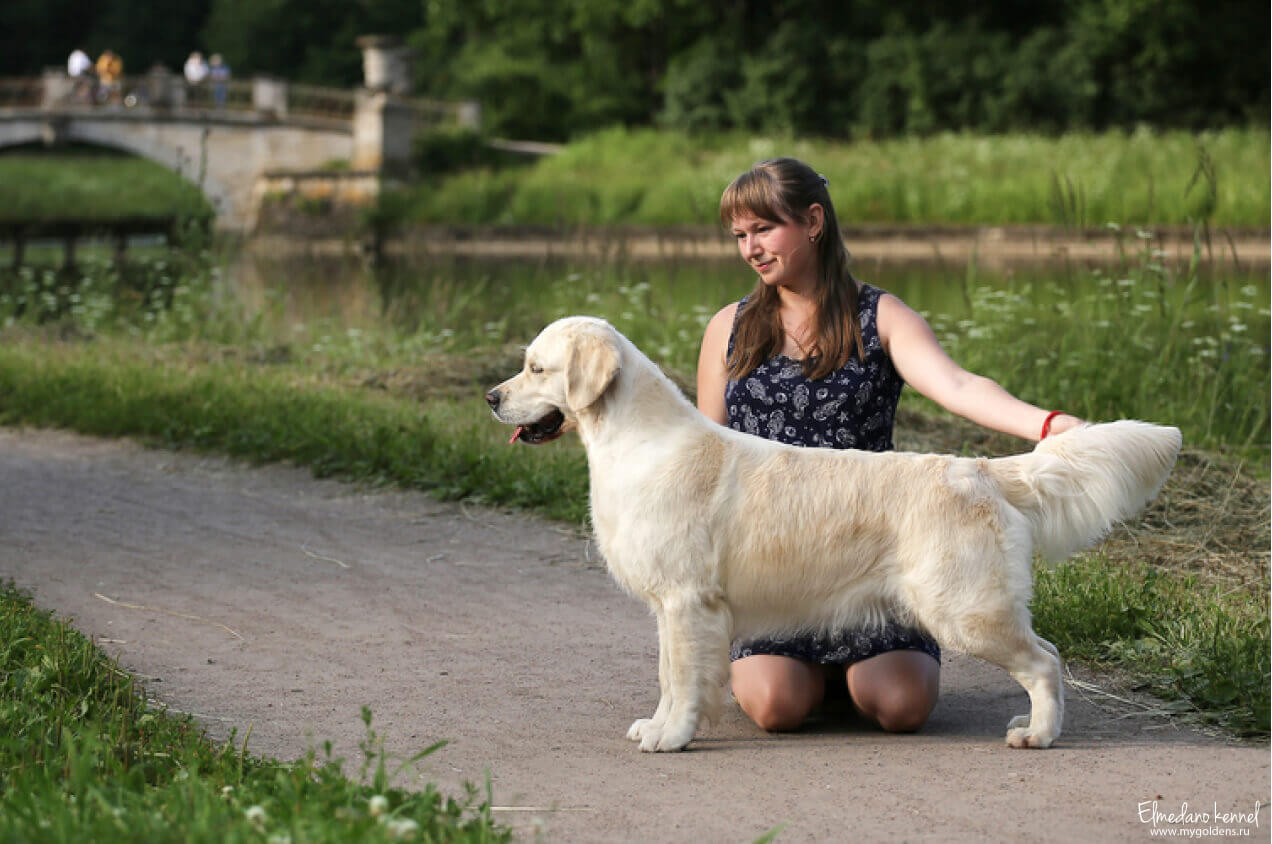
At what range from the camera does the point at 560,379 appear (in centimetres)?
446

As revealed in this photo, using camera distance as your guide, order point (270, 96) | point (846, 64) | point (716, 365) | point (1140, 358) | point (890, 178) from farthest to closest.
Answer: point (846, 64) < point (270, 96) < point (890, 178) < point (1140, 358) < point (716, 365)

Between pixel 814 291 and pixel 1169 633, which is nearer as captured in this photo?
pixel 814 291

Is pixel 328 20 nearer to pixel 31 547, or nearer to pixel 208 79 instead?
pixel 208 79

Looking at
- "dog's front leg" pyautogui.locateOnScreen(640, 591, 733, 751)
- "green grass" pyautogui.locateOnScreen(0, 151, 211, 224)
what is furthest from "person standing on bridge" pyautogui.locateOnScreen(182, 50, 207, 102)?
"dog's front leg" pyautogui.locateOnScreen(640, 591, 733, 751)

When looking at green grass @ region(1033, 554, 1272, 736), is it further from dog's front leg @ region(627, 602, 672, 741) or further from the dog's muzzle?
the dog's muzzle

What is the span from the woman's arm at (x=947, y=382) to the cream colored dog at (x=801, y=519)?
0.40ft

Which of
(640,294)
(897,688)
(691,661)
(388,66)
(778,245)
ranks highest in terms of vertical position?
(388,66)

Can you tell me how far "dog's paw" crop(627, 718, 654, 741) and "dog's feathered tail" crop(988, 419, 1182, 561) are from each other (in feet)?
4.39

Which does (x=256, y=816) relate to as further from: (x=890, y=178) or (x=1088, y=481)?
(x=890, y=178)

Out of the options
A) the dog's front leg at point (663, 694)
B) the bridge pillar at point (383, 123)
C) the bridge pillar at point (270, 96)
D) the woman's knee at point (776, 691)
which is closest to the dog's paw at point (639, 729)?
the dog's front leg at point (663, 694)

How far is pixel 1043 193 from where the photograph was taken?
28422mm

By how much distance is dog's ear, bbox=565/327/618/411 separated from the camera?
4363mm

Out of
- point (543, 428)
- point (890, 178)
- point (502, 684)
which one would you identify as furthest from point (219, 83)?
point (543, 428)

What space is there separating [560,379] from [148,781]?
5.43 ft
